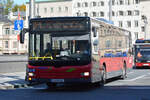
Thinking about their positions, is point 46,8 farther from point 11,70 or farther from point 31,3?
point 31,3

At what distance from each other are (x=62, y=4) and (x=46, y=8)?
472cm

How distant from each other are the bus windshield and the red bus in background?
2334 cm

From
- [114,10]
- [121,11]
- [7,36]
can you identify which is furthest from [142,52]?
[7,36]

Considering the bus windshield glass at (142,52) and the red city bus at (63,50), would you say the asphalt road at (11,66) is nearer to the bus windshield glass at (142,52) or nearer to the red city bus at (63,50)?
the bus windshield glass at (142,52)

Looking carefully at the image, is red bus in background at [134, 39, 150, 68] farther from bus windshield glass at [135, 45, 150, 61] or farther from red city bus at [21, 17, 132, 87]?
red city bus at [21, 17, 132, 87]

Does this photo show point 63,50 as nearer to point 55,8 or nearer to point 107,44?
point 107,44

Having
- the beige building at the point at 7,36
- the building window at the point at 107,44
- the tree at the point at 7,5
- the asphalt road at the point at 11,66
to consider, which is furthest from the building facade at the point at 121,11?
the building window at the point at 107,44

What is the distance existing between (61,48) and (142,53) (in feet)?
78.1

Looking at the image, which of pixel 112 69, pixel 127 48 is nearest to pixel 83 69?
pixel 112 69

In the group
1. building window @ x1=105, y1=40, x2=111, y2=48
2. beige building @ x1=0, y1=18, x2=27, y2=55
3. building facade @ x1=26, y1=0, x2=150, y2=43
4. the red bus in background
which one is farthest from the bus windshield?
beige building @ x1=0, y1=18, x2=27, y2=55

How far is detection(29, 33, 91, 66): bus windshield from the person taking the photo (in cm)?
1734

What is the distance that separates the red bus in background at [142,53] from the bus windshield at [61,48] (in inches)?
919

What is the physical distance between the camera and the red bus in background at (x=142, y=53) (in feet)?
131

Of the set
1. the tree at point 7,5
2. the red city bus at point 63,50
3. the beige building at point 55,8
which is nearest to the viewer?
the red city bus at point 63,50
